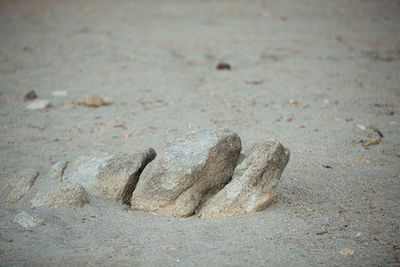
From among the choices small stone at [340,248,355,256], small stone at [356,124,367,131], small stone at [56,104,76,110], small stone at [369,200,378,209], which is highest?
small stone at [340,248,355,256]

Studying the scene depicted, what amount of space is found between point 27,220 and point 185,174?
1.34m

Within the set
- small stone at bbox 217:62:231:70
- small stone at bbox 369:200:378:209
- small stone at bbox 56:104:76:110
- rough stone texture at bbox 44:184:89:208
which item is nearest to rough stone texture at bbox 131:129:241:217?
rough stone texture at bbox 44:184:89:208

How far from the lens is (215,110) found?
6219 mm

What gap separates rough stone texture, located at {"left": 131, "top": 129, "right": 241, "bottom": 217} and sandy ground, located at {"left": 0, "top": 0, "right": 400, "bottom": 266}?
151mm

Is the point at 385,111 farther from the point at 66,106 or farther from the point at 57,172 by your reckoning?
the point at 66,106

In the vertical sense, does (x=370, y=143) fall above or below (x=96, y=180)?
below

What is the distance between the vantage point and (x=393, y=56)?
27.8 ft

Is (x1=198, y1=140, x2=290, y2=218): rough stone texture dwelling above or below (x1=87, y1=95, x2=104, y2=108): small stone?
above

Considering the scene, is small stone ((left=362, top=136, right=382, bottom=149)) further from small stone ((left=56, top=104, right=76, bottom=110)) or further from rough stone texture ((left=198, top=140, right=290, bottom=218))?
small stone ((left=56, top=104, right=76, bottom=110))

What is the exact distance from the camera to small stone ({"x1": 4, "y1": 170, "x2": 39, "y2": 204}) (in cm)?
375

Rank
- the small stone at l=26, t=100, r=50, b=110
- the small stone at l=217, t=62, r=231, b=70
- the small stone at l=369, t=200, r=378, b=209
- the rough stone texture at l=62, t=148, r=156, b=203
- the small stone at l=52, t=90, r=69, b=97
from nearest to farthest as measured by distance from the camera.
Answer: the small stone at l=369, t=200, r=378, b=209 → the rough stone texture at l=62, t=148, r=156, b=203 → the small stone at l=26, t=100, r=50, b=110 → the small stone at l=52, t=90, r=69, b=97 → the small stone at l=217, t=62, r=231, b=70

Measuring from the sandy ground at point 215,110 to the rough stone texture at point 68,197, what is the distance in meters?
0.08

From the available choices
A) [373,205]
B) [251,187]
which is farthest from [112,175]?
[373,205]

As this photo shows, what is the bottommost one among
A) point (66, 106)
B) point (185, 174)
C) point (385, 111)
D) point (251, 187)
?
point (66, 106)
